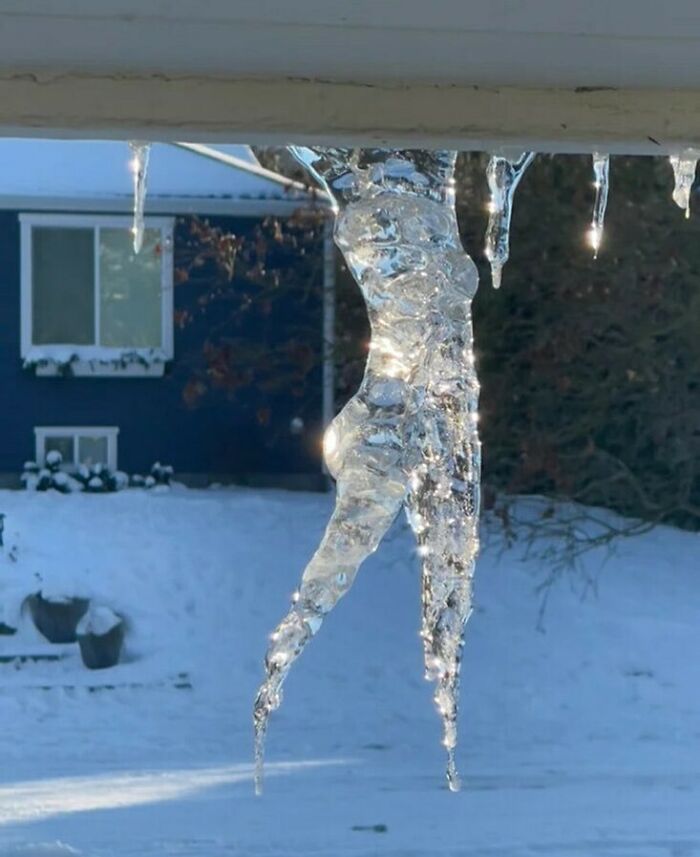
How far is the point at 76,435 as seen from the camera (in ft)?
42.3

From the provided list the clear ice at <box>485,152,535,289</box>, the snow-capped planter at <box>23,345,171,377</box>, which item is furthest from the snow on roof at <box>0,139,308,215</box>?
the clear ice at <box>485,152,535,289</box>

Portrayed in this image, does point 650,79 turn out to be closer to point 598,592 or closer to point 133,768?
point 133,768

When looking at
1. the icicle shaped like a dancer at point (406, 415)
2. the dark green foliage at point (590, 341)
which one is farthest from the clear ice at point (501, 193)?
the dark green foliage at point (590, 341)

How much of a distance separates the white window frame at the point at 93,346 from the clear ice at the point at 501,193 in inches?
374

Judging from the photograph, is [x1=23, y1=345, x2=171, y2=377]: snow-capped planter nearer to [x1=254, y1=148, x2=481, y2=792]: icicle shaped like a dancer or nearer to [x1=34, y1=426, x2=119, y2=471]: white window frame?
[x1=34, y1=426, x2=119, y2=471]: white window frame

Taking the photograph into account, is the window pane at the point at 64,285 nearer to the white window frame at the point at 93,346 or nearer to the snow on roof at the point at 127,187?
the white window frame at the point at 93,346

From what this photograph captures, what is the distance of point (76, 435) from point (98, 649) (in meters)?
4.59

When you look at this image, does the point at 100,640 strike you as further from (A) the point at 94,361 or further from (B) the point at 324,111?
(B) the point at 324,111

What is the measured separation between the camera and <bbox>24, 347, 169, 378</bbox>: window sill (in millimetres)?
12594

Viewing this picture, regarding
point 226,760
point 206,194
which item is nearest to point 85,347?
point 206,194

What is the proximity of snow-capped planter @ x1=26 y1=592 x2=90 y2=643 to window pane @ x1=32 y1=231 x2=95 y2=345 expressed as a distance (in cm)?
424

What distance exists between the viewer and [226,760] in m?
6.94

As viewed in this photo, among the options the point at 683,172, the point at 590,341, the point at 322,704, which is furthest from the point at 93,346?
the point at 683,172

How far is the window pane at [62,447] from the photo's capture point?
42.3 feet
